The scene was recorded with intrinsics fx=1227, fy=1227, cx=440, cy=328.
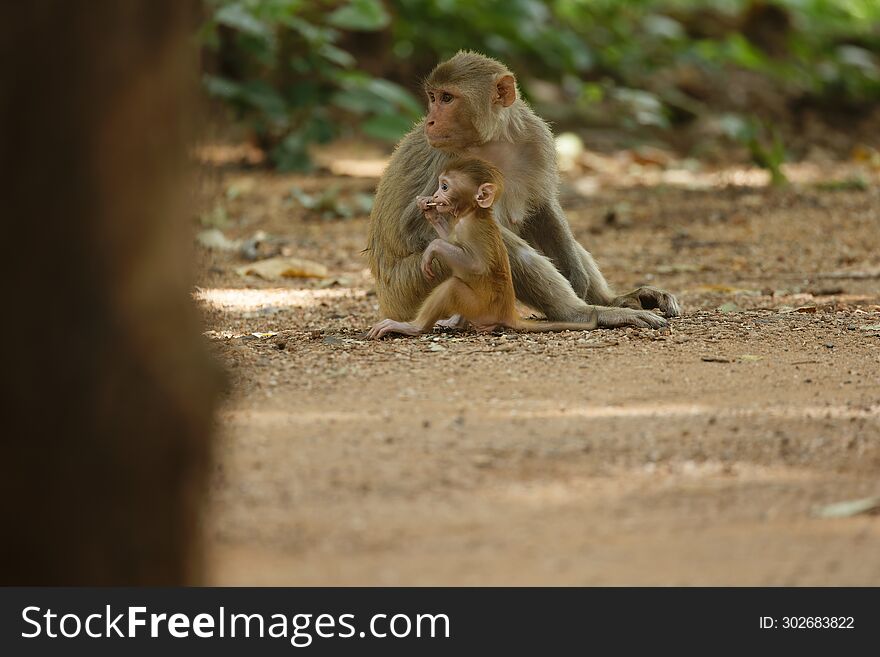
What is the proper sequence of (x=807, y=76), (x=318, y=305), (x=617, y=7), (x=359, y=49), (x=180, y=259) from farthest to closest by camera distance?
(x=617, y=7) → (x=807, y=76) → (x=359, y=49) → (x=318, y=305) → (x=180, y=259)

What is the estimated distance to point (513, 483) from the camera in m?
3.92

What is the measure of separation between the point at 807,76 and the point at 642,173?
19.1ft

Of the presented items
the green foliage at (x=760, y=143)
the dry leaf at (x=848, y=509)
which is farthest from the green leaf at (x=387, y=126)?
the dry leaf at (x=848, y=509)

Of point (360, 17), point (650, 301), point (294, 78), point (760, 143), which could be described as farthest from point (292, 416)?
point (760, 143)

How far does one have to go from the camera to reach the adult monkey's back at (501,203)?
6781mm

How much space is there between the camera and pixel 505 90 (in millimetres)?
6934

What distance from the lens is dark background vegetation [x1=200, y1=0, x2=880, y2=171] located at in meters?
13.1

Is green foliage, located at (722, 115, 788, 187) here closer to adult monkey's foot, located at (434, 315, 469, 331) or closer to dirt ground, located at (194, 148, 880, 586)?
dirt ground, located at (194, 148, 880, 586)

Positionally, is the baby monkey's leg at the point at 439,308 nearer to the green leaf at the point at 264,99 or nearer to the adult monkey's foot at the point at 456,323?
the adult monkey's foot at the point at 456,323

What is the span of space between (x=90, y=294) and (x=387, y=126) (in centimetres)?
1023

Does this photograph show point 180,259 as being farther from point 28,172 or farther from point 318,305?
point 318,305

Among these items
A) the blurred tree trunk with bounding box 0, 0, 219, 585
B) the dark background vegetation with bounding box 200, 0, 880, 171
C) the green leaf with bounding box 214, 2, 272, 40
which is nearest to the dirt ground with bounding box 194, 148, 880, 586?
the blurred tree trunk with bounding box 0, 0, 219, 585

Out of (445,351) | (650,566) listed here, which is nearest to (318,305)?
(445,351)

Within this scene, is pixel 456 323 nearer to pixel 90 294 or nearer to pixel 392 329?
pixel 392 329
